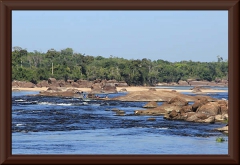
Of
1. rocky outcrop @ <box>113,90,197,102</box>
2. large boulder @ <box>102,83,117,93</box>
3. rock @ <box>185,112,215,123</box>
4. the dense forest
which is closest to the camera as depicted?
rock @ <box>185,112,215,123</box>

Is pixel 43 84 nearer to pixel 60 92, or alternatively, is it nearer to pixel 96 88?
pixel 60 92

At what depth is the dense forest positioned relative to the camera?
46.2 ft

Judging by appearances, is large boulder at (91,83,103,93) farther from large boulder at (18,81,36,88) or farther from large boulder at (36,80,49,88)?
large boulder at (18,81,36,88)

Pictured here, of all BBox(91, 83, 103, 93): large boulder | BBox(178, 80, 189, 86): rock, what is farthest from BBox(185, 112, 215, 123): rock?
BBox(91, 83, 103, 93): large boulder

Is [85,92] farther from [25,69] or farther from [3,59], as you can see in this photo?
[3,59]

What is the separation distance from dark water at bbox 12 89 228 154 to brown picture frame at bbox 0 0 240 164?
750 cm

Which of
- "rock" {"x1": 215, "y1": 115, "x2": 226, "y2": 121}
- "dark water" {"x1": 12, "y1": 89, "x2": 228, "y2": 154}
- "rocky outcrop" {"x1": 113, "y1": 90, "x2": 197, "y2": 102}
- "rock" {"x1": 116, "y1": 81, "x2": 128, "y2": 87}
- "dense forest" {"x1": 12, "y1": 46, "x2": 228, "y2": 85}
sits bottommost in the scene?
"dark water" {"x1": 12, "y1": 89, "x2": 228, "y2": 154}

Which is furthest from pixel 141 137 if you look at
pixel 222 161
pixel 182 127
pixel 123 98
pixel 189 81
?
pixel 222 161
